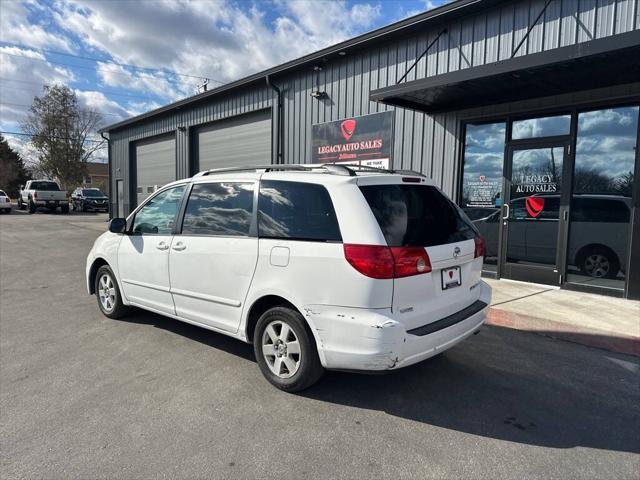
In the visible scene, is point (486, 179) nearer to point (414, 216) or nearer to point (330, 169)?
point (414, 216)

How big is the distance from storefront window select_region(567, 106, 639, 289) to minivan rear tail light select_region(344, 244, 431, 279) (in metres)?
5.23

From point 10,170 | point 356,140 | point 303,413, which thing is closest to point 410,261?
point 303,413

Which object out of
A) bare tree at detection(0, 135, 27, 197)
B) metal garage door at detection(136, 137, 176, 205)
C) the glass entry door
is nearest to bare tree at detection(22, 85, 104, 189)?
bare tree at detection(0, 135, 27, 197)

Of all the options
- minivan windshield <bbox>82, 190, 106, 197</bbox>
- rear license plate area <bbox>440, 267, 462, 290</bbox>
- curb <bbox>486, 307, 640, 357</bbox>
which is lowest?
curb <bbox>486, 307, 640, 357</bbox>

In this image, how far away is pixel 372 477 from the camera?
2.47 meters

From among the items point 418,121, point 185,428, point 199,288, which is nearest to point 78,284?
point 199,288

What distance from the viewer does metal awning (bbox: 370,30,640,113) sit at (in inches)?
207

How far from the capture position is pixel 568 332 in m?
4.99

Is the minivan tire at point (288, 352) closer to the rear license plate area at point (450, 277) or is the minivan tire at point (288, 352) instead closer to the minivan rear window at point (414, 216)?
the minivan rear window at point (414, 216)

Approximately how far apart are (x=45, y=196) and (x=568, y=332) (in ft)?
111

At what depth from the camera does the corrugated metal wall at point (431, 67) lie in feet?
21.6

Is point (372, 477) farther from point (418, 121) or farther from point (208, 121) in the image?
point (208, 121)

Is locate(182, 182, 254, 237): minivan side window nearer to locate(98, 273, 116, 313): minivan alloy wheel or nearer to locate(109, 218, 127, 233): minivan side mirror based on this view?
locate(109, 218, 127, 233): minivan side mirror

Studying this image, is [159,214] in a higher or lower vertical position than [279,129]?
lower
